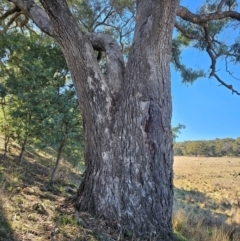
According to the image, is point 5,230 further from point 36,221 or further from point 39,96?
point 39,96

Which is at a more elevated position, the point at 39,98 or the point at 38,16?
the point at 38,16

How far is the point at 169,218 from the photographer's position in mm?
3350

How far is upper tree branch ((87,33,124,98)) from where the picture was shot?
3.96 metres

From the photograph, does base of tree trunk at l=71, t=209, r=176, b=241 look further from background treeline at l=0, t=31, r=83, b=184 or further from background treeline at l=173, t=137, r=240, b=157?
background treeline at l=173, t=137, r=240, b=157

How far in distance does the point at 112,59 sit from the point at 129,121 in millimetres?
1288

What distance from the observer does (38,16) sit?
4230mm

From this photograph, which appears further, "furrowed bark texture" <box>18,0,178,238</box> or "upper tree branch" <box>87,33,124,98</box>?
"upper tree branch" <box>87,33,124,98</box>

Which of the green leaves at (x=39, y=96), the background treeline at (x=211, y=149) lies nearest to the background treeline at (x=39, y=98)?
the green leaves at (x=39, y=96)

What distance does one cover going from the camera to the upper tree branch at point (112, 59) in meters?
3.96

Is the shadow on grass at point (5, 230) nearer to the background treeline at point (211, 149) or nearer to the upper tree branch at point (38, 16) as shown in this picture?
the upper tree branch at point (38, 16)

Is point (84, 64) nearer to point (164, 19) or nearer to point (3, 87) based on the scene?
point (164, 19)

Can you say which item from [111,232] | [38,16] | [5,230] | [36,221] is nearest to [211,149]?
[38,16]

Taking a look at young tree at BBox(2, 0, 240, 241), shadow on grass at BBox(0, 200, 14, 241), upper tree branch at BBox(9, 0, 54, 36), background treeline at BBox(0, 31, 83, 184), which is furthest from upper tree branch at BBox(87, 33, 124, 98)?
shadow on grass at BBox(0, 200, 14, 241)

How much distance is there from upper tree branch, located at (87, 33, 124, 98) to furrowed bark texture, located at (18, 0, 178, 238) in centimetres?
2
